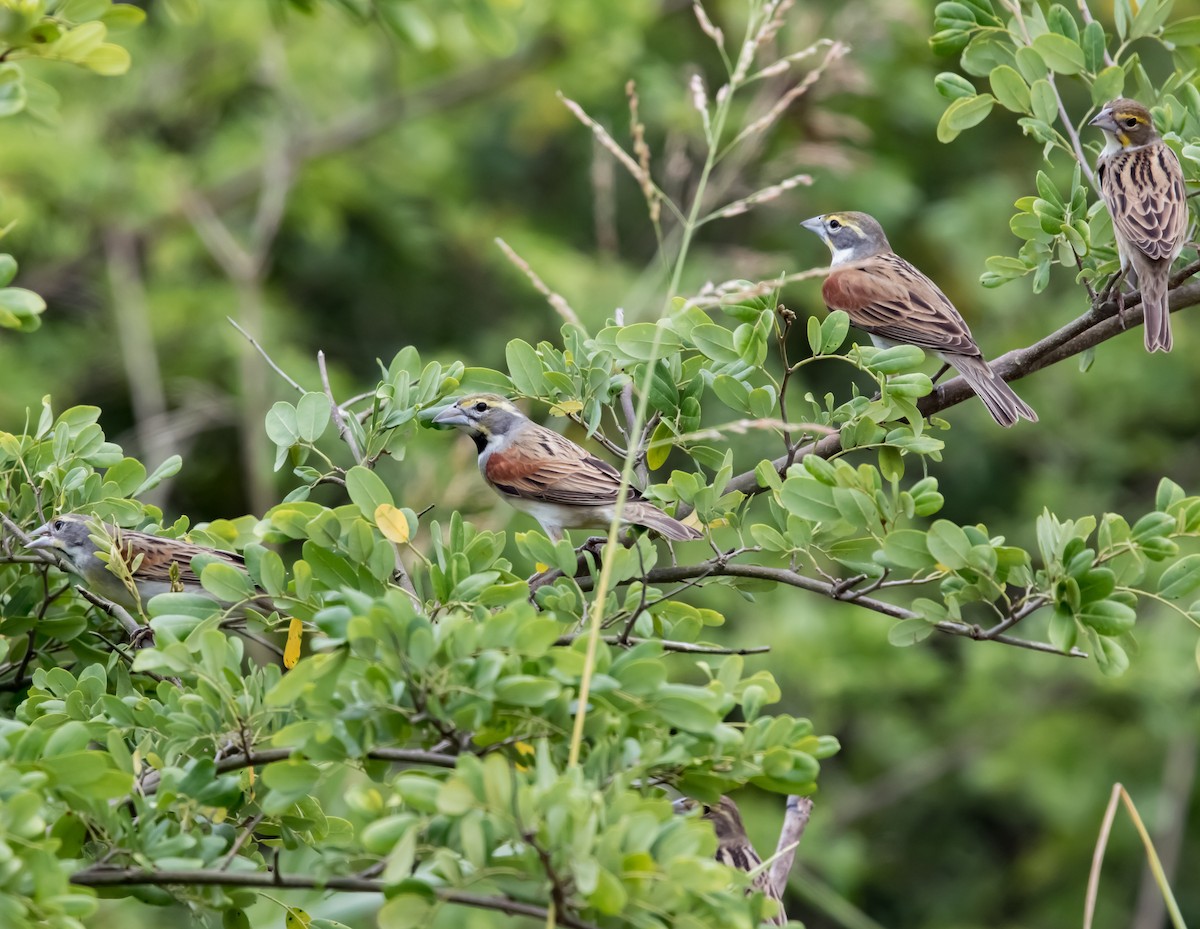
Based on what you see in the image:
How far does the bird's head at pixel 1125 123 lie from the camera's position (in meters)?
4.71

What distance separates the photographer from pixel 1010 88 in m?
3.63

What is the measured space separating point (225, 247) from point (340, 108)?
2.62m

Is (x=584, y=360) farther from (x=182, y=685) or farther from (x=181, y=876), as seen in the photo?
(x=181, y=876)

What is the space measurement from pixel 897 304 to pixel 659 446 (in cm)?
185

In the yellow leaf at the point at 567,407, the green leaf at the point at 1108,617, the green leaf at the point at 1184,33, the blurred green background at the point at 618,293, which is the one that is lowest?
the blurred green background at the point at 618,293

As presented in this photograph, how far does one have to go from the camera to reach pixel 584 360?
3.47m

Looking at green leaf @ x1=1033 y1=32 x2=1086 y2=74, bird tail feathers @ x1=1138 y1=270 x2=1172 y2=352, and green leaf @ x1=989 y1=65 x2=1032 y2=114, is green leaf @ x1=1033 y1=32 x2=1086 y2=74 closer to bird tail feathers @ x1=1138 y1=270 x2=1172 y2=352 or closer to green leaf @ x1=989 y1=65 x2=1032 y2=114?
green leaf @ x1=989 y1=65 x2=1032 y2=114

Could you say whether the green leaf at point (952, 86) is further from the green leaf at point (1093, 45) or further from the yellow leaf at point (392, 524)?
the yellow leaf at point (392, 524)

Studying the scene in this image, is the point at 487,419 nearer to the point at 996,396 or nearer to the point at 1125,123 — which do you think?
the point at 996,396

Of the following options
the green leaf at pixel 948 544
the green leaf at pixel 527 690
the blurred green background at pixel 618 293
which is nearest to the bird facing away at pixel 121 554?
the green leaf at pixel 527 690

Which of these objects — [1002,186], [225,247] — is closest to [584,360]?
[225,247]

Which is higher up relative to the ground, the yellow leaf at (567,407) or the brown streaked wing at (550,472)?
the yellow leaf at (567,407)

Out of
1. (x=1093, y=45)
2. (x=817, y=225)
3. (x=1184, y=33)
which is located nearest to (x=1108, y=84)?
(x=1093, y=45)

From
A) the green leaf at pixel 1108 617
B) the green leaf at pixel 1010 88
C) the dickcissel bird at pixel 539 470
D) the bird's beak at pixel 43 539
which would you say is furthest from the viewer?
the dickcissel bird at pixel 539 470
